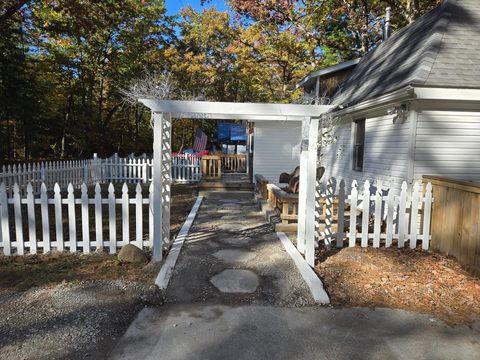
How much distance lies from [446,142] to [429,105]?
0.81m

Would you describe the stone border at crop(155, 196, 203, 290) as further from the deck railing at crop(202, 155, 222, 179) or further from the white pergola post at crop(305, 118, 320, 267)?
the deck railing at crop(202, 155, 222, 179)

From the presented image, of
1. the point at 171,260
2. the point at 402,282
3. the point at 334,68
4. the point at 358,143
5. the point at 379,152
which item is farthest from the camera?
the point at 334,68

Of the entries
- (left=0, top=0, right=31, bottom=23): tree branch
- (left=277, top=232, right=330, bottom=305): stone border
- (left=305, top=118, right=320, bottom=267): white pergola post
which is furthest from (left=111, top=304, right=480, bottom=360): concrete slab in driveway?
(left=0, top=0, right=31, bottom=23): tree branch

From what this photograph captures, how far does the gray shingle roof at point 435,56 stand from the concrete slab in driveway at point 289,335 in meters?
4.46

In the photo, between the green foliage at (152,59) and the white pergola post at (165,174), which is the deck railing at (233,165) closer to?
the green foliage at (152,59)

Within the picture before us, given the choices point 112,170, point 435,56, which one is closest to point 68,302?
point 435,56

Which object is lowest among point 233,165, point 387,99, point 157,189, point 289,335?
point 289,335

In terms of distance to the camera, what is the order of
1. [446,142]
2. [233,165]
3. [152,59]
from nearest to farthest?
[446,142] → [233,165] → [152,59]

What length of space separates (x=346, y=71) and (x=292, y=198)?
8820 millimetres

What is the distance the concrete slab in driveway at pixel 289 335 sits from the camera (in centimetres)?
275

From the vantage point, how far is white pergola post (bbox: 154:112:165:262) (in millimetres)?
4758

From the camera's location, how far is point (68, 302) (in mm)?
3523

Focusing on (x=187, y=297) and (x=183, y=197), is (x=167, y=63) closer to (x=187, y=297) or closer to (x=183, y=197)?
(x=183, y=197)

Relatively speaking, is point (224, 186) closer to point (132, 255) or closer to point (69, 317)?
point (132, 255)
